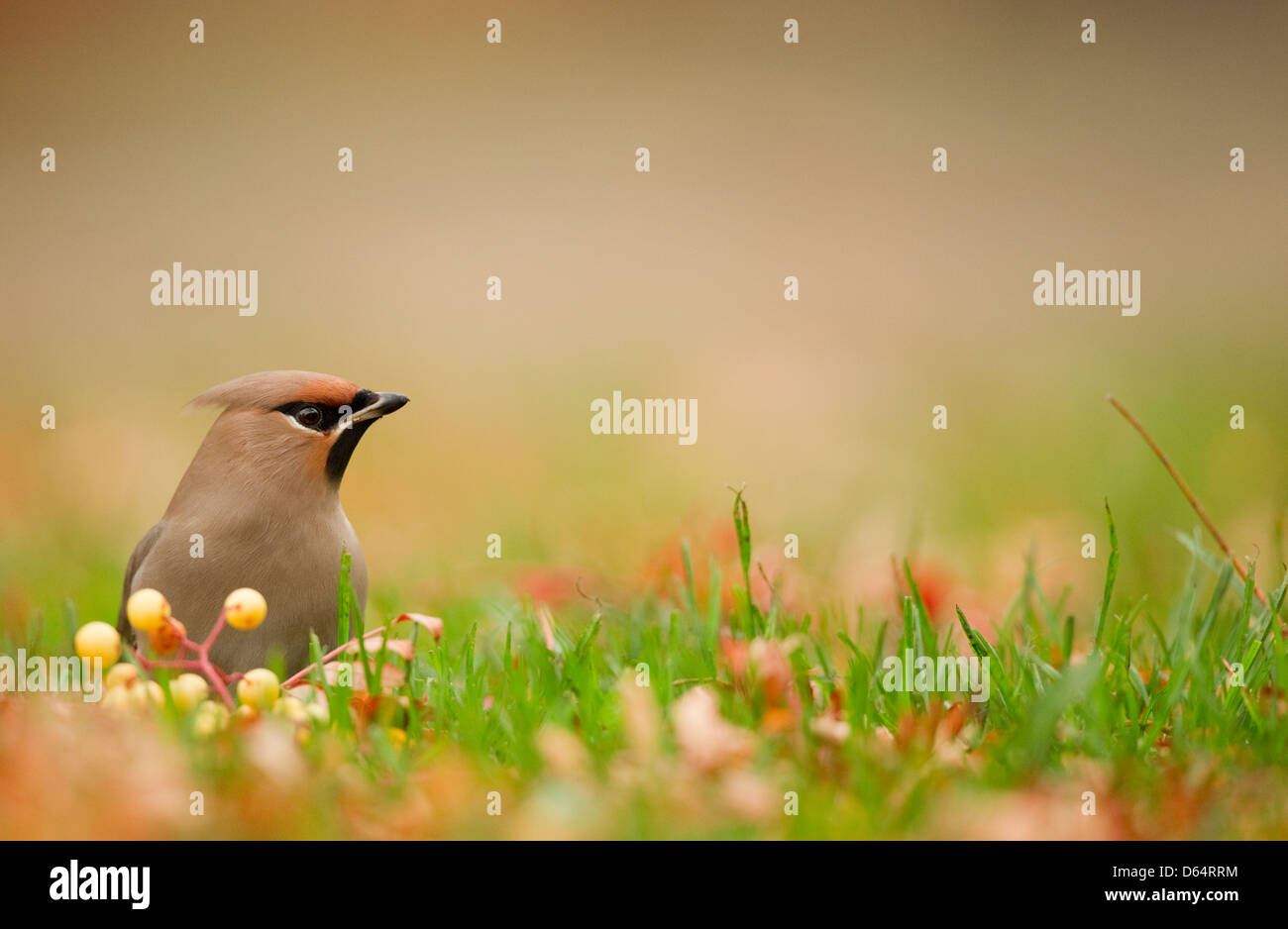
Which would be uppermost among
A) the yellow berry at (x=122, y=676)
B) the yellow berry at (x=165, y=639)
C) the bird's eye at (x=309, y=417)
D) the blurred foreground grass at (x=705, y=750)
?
the bird's eye at (x=309, y=417)

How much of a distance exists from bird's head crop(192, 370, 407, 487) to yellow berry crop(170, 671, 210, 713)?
2.38ft

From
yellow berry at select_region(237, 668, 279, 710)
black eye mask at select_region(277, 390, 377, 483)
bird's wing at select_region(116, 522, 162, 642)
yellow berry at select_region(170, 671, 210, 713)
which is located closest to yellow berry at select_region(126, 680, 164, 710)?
yellow berry at select_region(170, 671, 210, 713)

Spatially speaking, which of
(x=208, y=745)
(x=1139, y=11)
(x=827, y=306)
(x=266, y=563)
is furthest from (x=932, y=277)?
(x=208, y=745)

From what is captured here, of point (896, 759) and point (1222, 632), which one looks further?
point (1222, 632)

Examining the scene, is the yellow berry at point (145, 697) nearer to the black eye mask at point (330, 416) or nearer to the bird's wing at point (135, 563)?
the bird's wing at point (135, 563)

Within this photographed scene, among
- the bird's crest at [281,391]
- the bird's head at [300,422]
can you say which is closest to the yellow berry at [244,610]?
the bird's head at [300,422]

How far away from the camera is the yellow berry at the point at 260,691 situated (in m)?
2.50

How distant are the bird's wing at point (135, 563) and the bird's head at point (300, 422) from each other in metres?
0.25

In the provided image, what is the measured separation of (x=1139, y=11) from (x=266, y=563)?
4.45 m

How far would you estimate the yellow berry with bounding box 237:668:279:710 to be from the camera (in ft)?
8.19

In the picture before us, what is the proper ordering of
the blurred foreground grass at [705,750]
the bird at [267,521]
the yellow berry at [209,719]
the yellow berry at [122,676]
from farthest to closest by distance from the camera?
the bird at [267,521]
the yellow berry at [122,676]
the yellow berry at [209,719]
the blurred foreground grass at [705,750]

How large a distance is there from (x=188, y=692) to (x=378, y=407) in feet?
2.95
